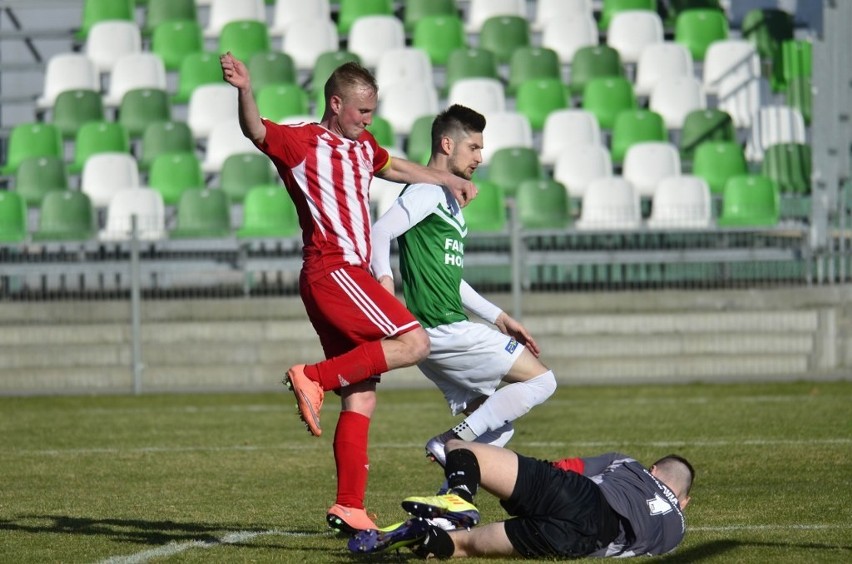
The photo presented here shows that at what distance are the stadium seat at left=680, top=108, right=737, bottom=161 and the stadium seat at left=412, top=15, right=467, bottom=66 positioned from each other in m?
3.72

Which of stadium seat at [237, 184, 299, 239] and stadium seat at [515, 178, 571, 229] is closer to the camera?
stadium seat at [237, 184, 299, 239]

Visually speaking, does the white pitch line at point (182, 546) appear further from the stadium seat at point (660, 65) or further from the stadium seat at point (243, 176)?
the stadium seat at point (660, 65)

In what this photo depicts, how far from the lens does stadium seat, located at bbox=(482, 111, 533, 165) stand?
18.8 m

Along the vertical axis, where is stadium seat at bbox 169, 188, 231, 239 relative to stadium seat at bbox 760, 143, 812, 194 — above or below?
below

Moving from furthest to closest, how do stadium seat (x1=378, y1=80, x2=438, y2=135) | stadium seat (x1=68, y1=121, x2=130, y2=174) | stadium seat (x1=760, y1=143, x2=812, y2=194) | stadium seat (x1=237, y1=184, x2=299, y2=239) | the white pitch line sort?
stadium seat (x1=378, y1=80, x2=438, y2=135) → stadium seat (x1=68, y1=121, x2=130, y2=174) → stadium seat (x1=760, y1=143, x2=812, y2=194) → stadium seat (x1=237, y1=184, x2=299, y2=239) → the white pitch line

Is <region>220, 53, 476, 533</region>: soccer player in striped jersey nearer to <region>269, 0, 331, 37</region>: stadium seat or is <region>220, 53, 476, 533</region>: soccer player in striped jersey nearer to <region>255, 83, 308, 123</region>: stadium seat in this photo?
<region>255, 83, 308, 123</region>: stadium seat

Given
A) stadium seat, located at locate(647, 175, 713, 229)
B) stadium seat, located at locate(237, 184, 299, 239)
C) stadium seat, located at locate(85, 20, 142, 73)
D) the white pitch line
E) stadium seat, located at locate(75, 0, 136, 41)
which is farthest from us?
stadium seat, located at locate(75, 0, 136, 41)

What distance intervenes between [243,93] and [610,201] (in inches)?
460

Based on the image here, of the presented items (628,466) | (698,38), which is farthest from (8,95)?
(628,466)

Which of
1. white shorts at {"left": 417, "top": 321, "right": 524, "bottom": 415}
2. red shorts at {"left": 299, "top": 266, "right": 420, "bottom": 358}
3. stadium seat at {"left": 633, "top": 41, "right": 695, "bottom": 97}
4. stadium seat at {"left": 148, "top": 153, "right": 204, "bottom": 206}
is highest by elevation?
stadium seat at {"left": 633, "top": 41, "right": 695, "bottom": 97}

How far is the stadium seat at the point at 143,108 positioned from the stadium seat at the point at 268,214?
9.10ft

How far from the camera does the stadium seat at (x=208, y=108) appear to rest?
19828mm

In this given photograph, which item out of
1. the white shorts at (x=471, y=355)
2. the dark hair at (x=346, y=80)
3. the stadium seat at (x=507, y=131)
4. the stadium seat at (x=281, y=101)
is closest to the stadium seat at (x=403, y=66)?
the stadium seat at (x=281, y=101)

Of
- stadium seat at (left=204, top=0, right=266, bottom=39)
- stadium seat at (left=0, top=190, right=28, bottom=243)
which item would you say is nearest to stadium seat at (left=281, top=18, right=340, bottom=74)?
stadium seat at (left=204, top=0, right=266, bottom=39)
